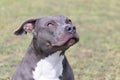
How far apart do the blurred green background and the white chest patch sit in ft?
7.63

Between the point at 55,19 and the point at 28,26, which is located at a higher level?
the point at 55,19

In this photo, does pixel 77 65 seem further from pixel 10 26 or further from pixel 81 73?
pixel 10 26

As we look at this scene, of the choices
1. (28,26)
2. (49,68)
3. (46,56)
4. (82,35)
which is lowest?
(82,35)

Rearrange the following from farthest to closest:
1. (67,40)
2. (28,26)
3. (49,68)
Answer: (28,26) → (49,68) → (67,40)

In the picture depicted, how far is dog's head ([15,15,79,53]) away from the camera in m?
6.68

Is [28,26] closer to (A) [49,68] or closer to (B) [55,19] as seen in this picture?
(B) [55,19]

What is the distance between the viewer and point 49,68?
23.0ft

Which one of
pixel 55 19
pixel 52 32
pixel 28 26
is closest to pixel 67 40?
pixel 52 32

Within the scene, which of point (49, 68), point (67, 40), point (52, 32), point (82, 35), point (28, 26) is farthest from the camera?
point (82, 35)

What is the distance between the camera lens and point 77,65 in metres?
10.5

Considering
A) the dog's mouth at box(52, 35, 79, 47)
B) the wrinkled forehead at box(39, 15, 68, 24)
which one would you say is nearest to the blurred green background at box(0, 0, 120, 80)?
the wrinkled forehead at box(39, 15, 68, 24)

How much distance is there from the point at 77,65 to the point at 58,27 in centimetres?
370

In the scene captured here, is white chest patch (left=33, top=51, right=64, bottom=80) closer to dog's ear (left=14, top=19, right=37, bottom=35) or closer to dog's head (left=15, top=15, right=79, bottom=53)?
dog's head (left=15, top=15, right=79, bottom=53)

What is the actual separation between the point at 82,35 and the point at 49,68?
6666mm
